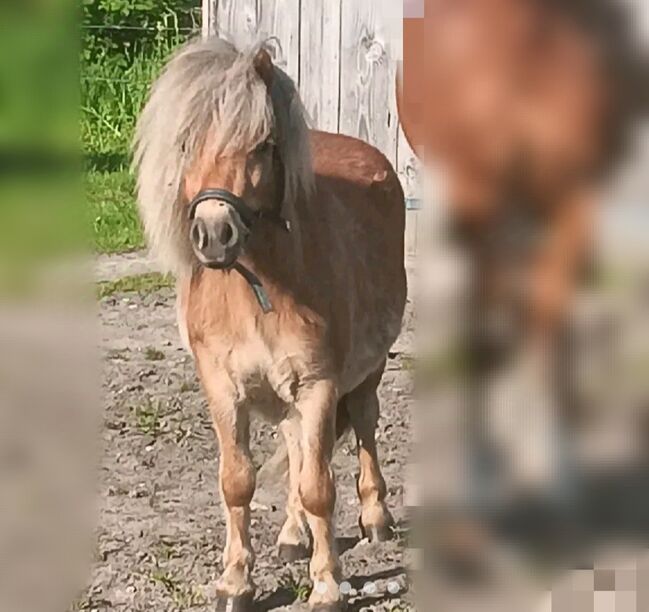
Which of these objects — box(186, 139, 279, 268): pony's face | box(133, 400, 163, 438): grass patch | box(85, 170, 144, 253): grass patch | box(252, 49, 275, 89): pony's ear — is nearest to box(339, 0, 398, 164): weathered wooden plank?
box(85, 170, 144, 253): grass patch

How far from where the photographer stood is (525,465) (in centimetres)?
63

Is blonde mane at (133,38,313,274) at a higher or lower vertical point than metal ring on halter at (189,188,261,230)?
higher

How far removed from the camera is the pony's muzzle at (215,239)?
2393 millimetres

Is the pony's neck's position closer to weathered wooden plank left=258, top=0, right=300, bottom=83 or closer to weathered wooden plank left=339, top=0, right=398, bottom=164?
weathered wooden plank left=339, top=0, right=398, bottom=164

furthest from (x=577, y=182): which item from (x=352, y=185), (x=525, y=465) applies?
(x=352, y=185)

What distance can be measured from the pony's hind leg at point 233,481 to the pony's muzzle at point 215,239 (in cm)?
48

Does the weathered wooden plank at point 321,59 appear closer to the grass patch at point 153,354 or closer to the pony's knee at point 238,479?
the grass patch at point 153,354

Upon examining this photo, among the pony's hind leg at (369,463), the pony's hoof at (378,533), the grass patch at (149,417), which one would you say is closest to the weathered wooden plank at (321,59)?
the grass patch at (149,417)

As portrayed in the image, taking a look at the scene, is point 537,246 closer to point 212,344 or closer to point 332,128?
point 212,344

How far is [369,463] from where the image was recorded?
342cm

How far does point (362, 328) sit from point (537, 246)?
8.58 feet

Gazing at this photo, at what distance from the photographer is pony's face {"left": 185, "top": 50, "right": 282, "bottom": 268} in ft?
7.87

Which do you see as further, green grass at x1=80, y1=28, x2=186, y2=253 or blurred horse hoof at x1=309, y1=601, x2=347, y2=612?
green grass at x1=80, y1=28, x2=186, y2=253

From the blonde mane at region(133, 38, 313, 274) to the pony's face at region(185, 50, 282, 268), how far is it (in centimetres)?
2
